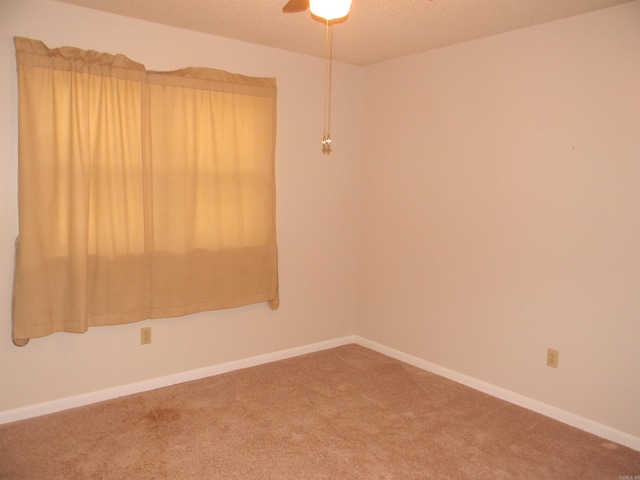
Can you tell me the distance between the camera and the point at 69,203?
2.74m

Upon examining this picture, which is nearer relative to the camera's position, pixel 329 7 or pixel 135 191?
pixel 329 7

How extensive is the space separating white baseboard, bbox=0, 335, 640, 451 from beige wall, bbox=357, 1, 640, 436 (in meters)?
0.05

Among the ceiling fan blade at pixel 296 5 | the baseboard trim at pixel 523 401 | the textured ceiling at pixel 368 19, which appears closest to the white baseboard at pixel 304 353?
the baseboard trim at pixel 523 401

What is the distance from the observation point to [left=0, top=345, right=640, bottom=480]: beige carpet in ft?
7.72

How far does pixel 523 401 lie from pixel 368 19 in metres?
2.56

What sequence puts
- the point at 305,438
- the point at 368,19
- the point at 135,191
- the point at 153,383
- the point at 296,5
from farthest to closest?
1. the point at 153,383
2. the point at 135,191
3. the point at 368,19
4. the point at 305,438
5. the point at 296,5

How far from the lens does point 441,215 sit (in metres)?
3.51

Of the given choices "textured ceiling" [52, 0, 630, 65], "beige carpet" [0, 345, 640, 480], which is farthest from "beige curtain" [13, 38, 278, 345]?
"beige carpet" [0, 345, 640, 480]

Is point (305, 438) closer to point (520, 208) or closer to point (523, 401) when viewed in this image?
point (523, 401)

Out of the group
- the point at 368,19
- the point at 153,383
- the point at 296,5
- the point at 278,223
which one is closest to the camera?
the point at 296,5

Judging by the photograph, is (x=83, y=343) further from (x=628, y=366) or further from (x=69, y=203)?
(x=628, y=366)

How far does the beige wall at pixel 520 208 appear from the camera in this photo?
2604 millimetres

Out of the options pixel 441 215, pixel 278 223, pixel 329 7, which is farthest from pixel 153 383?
pixel 329 7

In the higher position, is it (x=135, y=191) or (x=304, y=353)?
(x=135, y=191)
